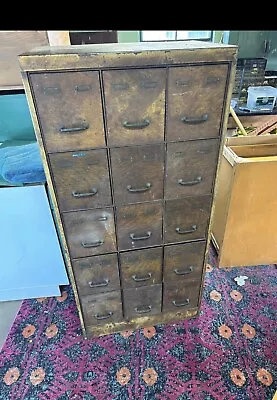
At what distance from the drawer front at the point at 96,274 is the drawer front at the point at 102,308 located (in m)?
0.04

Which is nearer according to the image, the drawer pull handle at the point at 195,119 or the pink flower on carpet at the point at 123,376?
the drawer pull handle at the point at 195,119

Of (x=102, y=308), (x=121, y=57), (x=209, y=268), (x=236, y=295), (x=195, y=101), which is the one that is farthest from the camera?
(x=209, y=268)

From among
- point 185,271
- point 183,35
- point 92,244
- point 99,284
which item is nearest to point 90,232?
point 92,244

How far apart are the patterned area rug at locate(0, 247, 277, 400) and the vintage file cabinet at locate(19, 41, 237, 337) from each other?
18 centimetres

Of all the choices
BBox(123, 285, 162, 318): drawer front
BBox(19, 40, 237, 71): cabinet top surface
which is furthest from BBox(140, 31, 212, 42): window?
BBox(123, 285, 162, 318): drawer front

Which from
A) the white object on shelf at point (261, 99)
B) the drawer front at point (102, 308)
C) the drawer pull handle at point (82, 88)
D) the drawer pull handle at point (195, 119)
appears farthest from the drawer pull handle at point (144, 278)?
the white object on shelf at point (261, 99)

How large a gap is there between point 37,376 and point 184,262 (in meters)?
0.86

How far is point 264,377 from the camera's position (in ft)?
4.35

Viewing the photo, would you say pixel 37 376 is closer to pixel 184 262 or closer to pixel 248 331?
pixel 184 262

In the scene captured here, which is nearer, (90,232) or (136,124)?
(136,124)

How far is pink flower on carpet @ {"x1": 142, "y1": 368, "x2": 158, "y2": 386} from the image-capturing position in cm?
132

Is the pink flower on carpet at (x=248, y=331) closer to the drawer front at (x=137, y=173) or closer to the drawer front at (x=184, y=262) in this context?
the drawer front at (x=184, y=262)

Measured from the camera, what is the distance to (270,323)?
1.56 meters

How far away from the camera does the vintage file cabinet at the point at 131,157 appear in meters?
0.89
